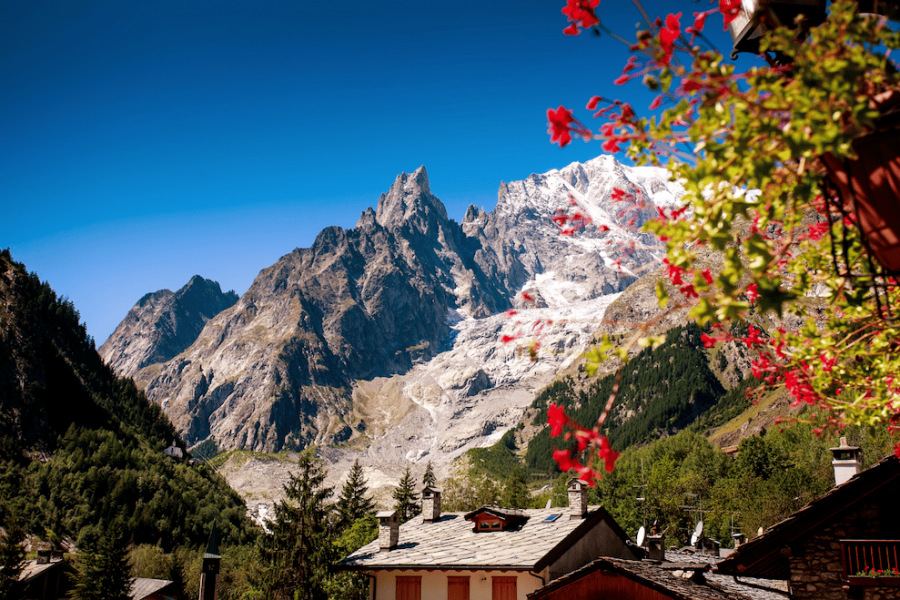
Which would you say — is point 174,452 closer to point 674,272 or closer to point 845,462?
point 845,462

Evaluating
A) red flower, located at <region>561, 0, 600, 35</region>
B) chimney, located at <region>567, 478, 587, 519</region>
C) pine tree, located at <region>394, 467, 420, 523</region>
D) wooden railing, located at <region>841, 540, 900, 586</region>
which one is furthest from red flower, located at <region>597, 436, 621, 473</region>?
pine tree, located at <region>394, 467, 420, 523</region>

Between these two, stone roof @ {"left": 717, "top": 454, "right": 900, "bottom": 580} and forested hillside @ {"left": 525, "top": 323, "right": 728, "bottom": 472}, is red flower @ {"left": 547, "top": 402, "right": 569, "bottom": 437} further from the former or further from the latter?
forested hillside @ {"left": 525, "top": 323, "right": 728, "bottom": 472}

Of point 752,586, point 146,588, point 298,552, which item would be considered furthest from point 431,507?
point 146,588

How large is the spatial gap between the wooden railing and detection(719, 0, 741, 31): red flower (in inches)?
489

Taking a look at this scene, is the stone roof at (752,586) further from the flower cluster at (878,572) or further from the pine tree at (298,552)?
the pine tree at (298,552)

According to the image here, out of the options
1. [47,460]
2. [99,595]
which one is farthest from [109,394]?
[99,595]

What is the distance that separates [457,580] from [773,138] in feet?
85.0

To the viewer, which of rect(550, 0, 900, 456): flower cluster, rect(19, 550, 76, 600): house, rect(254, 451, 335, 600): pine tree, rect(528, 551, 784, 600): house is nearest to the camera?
rect(550, 0, 900, 456): flower cluster

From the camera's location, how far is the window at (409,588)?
26312 millimetres

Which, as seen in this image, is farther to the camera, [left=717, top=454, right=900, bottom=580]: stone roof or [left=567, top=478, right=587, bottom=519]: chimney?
[left=567, top=478, right=587, bottom=519]: chimney

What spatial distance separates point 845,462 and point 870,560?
5.67 m

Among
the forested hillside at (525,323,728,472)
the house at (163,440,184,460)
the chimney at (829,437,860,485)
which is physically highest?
the forested hillside at (525,323,728,472)

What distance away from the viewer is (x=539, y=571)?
24.3m

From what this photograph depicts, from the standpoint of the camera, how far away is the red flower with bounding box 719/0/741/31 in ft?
14.7
